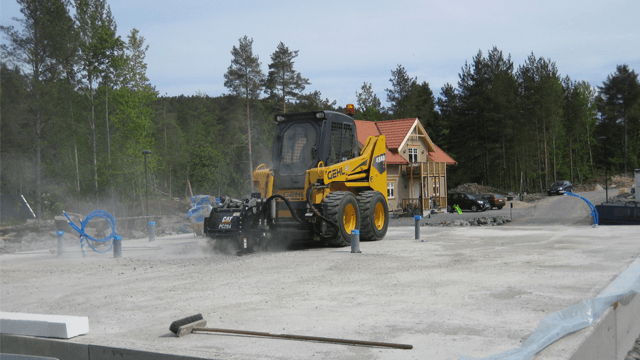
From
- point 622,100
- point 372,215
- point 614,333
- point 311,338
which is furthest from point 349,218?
point 622,100

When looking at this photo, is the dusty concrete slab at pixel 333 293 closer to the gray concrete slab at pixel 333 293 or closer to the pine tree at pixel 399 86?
the gray concrete slab at pixel 333 293

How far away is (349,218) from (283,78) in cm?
4044

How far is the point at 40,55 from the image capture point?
3256cm

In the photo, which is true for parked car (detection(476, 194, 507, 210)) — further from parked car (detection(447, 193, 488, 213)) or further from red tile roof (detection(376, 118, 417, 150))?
red tile roof (detection(376, 118, 417, 150))

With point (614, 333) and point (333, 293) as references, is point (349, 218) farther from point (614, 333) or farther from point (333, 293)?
point (614, 333)

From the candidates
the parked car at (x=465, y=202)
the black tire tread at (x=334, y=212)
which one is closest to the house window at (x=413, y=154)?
the parked car at (x=465, y=202)

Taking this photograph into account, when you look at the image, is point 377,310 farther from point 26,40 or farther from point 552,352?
point 26,40

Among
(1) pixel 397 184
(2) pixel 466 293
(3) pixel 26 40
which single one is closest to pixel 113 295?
(2) pixel 466 293

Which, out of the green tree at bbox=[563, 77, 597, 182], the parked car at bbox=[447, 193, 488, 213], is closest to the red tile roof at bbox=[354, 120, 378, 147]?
the parked car at bbox=[447, 193, 488, 213]

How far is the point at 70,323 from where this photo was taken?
5844mm

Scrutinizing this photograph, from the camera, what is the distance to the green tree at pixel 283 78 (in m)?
52.8

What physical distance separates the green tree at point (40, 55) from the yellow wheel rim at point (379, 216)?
24894 millimetres

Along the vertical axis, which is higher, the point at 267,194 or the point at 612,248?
the point at 267,194

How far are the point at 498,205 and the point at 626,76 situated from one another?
4440cm
